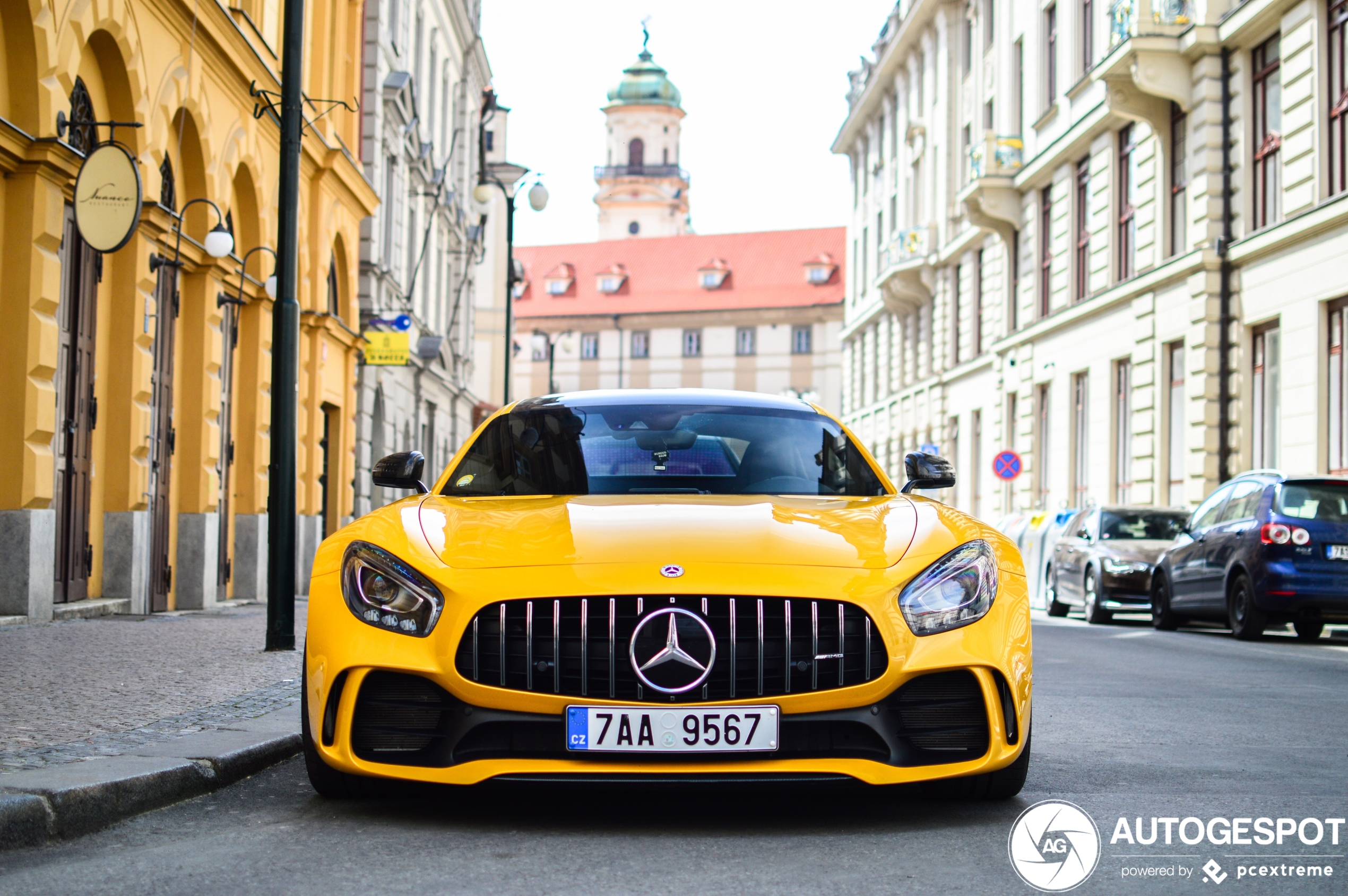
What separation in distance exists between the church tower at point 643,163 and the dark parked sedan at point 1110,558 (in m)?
83.2

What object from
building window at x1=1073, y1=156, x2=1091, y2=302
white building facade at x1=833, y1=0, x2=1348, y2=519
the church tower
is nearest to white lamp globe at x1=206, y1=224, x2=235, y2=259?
white building facade at x1=833, y1=0, x2=1348, y2=519

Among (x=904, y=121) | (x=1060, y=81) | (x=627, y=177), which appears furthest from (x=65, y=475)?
(x=627, y=177)

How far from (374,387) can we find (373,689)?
82.8 feet

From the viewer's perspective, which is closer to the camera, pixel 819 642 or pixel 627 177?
pixel 819 642

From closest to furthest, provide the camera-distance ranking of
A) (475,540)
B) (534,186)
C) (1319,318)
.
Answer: (475,540), (1319,318), (534,186)

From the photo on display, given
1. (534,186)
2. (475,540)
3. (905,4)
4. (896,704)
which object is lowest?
(896,704)

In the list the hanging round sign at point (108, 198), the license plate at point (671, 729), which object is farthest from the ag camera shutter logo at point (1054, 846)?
the hanging round sign at point (108, 198)

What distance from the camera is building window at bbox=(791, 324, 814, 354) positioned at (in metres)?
89.1

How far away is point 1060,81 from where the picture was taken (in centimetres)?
3575

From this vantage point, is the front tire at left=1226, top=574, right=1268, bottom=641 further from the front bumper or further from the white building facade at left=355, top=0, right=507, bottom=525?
the white building facade at left=355, top=0, right=507, bottom=525

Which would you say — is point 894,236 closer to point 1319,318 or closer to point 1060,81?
point 1060,81

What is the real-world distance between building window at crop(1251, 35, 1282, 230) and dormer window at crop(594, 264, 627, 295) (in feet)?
232

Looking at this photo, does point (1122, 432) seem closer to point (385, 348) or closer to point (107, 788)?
point (385, 348)

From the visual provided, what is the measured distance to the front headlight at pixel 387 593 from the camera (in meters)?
5.09
